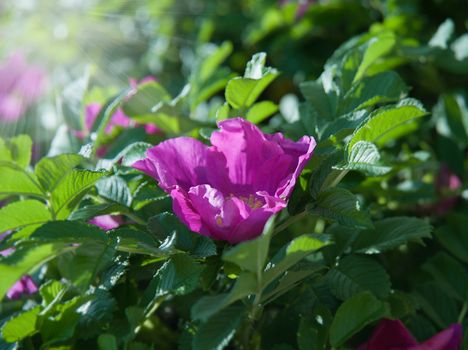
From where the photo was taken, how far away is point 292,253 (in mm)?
610

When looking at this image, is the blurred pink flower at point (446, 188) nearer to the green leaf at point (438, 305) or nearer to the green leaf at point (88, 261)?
the green leaf at point (438, 305)

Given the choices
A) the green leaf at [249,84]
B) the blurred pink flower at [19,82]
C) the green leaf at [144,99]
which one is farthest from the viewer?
the blurred pink flower at [19,82]

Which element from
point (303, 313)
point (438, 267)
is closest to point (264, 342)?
point (303, 313)

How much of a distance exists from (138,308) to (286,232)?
0.30 meters

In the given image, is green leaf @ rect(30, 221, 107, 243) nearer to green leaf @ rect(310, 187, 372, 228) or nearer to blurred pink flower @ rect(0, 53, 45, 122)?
green leaf @ rect(310, 187, 372, 228)

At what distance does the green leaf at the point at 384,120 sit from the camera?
2.23 feet

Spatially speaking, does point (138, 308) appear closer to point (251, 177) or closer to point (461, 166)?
point (251, 177)

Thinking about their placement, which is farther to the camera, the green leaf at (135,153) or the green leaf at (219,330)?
the green leaf at (135,153)

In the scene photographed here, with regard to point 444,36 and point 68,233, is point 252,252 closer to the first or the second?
point 68,233

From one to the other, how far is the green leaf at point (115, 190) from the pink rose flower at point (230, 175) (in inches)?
3.6

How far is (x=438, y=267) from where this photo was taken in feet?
3.01

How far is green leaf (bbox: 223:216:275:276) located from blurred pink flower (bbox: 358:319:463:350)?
200 mm

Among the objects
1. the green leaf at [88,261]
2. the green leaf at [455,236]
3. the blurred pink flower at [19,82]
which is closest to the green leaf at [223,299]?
the green leaf at [88,261]

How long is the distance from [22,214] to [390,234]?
40cm
